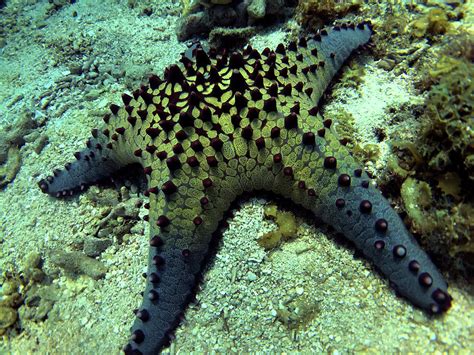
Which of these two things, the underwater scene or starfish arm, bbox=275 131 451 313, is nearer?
starfish arm, bbox=275 131 451 313

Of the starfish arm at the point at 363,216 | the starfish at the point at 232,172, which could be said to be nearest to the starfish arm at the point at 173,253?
the starfish at the point at 232,172

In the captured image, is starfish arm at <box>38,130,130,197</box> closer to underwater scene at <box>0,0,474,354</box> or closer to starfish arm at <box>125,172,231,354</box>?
underwater scene at <box>0,0,474,354</box>

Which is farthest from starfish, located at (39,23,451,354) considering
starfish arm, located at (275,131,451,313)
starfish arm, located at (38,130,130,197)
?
starfish arm, located at (38,130,130,197)

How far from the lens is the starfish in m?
3.12

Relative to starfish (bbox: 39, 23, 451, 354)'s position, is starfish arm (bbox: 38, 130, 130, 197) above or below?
below

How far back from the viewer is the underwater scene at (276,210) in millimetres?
3059

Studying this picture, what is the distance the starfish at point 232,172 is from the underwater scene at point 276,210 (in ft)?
0.06

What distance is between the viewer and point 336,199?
127 inches

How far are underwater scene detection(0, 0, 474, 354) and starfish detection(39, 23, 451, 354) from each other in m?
0.02

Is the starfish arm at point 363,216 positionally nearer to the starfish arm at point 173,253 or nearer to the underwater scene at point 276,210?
the underwater scene at point 276,210

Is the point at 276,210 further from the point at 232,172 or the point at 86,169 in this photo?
the point at 86,169

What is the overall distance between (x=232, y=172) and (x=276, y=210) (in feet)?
2.44

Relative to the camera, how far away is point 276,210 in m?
3.81

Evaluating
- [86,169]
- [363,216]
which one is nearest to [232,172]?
[363,216]
